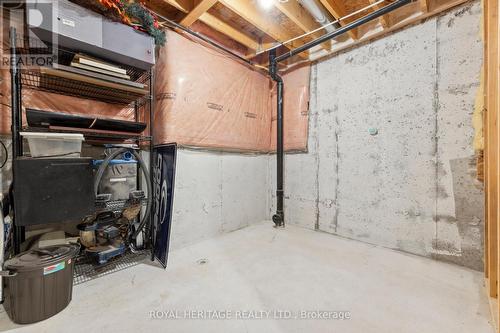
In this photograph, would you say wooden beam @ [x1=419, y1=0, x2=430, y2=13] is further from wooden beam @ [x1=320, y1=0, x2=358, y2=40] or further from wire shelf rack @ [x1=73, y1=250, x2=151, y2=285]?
wire shelf rack @ [x1=73, y1=250, x2=151, y2=285]

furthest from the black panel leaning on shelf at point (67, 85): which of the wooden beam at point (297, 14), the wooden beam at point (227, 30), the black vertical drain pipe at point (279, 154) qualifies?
the black vertical drain pipe at point (279, 154)

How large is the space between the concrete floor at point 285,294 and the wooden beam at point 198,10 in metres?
2.46

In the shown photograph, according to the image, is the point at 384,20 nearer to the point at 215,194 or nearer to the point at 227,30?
the point at 227,30

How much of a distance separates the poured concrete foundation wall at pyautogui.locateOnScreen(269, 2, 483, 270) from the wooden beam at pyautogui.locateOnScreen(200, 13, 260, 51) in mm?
966

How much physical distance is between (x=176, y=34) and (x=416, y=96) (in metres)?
2.62

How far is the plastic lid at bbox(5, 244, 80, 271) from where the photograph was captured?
3.90 ft

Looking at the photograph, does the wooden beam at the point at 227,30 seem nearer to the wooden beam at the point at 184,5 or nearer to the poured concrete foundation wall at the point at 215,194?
the wooden beam at the point at 184,5

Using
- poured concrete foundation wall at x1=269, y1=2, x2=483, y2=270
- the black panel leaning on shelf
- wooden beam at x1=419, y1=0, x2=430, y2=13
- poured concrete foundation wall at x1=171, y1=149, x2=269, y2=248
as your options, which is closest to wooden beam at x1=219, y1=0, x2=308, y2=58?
poured concrete foundation wall at x1=269, y1=2, x2=483, y2=270

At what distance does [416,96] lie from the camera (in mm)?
2160

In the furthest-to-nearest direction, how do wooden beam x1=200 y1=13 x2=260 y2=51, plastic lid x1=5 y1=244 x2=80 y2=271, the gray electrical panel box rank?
wooden beam x1=200 y1=13 x2=260 y2=51
the gray electrical panel box
plastic lid x1=5 y1=244 x2=80 y2=271

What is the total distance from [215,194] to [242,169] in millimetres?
597

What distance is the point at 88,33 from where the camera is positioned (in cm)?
147

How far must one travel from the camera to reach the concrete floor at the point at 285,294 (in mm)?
1230

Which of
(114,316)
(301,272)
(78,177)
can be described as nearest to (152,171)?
(78,177)
